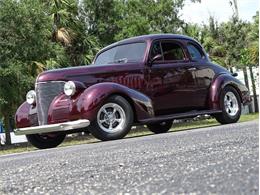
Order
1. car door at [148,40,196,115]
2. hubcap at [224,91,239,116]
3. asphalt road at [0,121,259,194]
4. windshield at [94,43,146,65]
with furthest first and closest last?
hubcap at [224,91,239,116], windshield at [94,43,146,65], car door at [148,40,196,115], asphalt road at [0,121,259,194]

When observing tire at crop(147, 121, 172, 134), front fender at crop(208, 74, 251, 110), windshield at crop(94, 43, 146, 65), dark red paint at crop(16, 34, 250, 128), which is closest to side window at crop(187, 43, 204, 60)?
dark red paint at crop(16, 34, 250, 128)

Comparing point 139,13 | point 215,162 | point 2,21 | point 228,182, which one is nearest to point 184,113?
point 215,162

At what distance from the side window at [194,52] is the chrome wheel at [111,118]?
2421 mm

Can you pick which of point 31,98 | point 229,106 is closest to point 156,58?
point 229,106

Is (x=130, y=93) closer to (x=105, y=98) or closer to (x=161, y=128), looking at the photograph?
(x=105, y=98)

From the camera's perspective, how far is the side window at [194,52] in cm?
1040

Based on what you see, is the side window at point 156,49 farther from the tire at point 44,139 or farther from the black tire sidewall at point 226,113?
the tire at point 44,139

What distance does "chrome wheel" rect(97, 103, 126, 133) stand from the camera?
27.4 ft

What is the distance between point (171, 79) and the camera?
9.65 m

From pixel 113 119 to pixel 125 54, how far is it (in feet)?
5.52

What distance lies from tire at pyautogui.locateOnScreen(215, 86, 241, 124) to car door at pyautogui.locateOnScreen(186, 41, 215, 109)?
302mm

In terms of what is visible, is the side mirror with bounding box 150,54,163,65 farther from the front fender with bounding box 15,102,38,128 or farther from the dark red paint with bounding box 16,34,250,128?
the front fender with bounding box 15,102,38,128

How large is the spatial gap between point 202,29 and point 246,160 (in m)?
35.6

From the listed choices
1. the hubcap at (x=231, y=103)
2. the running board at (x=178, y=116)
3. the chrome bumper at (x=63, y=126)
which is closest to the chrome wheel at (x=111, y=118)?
the chrome bumper at (x=63, y=126)
